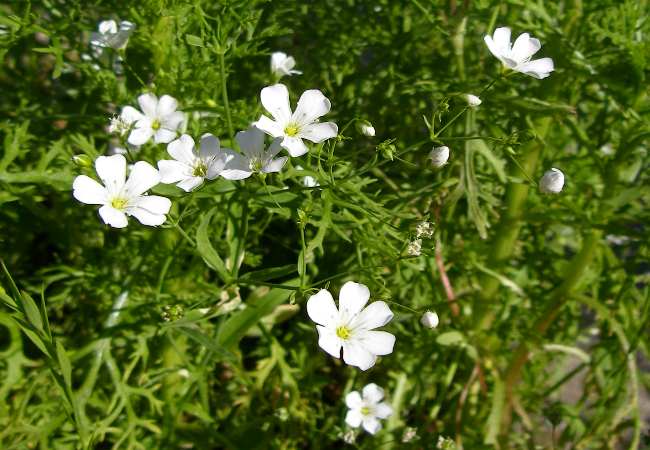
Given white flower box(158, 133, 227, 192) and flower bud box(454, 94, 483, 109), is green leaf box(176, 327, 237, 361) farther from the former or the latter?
flower bud box(454, 94, 483, 109)

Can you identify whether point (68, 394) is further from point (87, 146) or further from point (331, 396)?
point (331, 396)

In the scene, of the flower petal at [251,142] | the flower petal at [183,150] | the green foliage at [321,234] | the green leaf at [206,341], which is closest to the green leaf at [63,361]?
the green foliage at [321,234]

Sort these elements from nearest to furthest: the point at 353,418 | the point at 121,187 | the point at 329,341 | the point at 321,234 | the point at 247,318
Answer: the point at 329,341
the point at 121,187
the point at 321,234
the point at 247,318
the point at 353,418

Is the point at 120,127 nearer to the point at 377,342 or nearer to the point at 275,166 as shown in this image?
the point at 275,166

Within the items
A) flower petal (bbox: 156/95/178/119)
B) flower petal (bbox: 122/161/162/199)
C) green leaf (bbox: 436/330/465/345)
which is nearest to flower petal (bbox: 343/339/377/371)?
flower petal (bbox: 122/161/162/199)

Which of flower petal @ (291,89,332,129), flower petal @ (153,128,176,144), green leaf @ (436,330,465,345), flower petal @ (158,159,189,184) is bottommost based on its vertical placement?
green leaf @ (436,330,465,345)

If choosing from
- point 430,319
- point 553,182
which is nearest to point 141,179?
point 430,319

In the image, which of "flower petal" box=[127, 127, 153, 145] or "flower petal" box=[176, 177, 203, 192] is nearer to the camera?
"flower petal" box=[176, 177, 203, 192]
